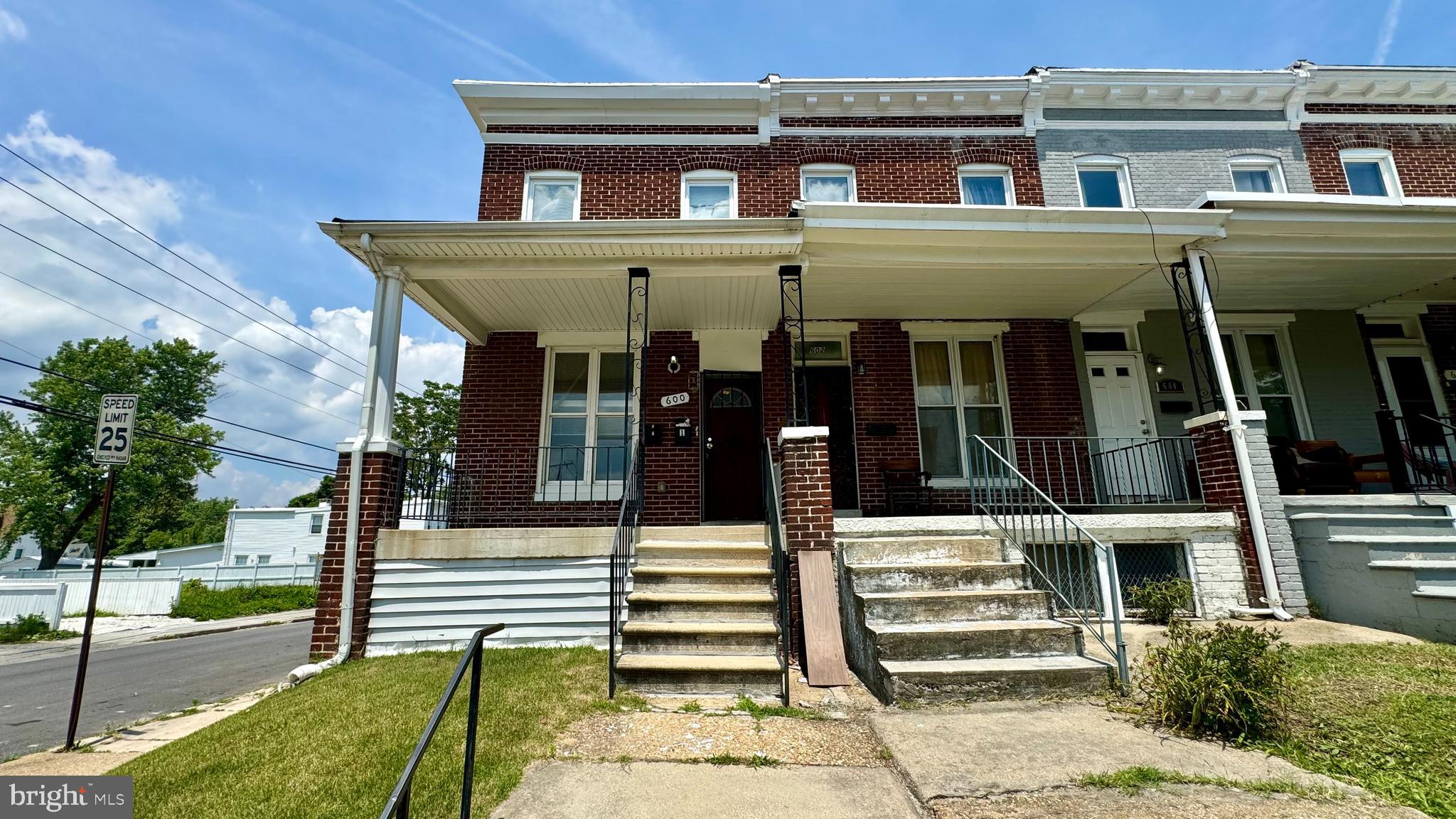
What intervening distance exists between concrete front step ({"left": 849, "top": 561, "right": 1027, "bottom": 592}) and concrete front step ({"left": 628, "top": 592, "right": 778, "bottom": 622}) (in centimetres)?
75

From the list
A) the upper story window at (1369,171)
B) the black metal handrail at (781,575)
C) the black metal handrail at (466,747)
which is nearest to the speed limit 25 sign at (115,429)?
the black metal handrail at (466,747)

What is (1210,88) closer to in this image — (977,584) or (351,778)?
(977,584)

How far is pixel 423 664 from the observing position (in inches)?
197

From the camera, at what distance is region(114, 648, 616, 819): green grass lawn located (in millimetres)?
2666

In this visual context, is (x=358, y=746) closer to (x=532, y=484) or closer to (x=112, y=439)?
(x=112, y=439)

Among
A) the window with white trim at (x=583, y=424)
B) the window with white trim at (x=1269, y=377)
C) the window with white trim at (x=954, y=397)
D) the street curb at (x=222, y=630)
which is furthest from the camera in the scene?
the street curb at (x=222, y=630)

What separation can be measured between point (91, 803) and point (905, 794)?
3.67 m

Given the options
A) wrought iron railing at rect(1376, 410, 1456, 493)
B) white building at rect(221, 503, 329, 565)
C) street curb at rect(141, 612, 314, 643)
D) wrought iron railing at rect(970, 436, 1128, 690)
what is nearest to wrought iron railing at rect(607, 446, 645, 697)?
wrought iron railing at rect(970, 436, 1128, 690)

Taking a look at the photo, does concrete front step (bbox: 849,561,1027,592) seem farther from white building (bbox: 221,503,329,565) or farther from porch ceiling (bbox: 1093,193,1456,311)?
white building (bbox: 221,503,329,565)

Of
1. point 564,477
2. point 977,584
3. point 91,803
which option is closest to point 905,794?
point 977,584

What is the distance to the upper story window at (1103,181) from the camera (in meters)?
9.10

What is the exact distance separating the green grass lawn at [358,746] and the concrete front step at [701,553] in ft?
3.35

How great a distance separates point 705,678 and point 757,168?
24.2 feet

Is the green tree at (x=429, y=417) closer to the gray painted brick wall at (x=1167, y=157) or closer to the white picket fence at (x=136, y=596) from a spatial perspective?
the white picket fence at (x=136, y=596)
